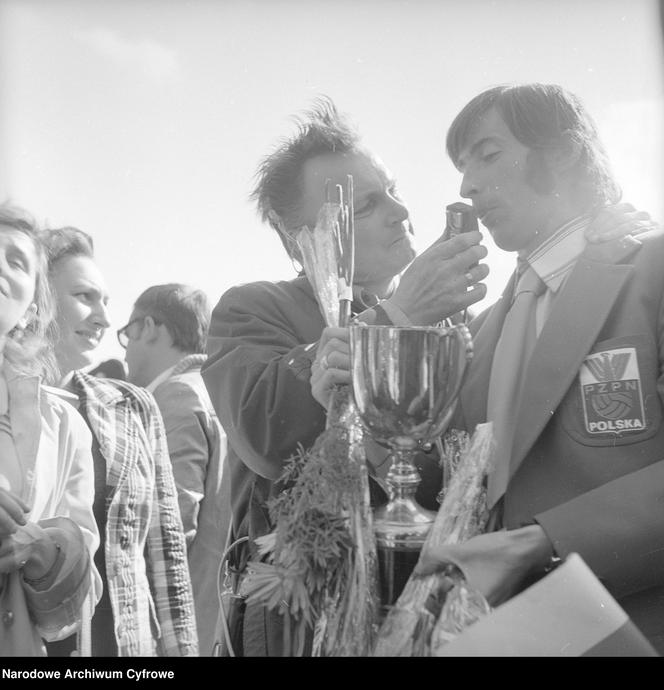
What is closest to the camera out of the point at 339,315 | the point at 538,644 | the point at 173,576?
the point at 538,644

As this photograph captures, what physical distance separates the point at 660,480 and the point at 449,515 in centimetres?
21

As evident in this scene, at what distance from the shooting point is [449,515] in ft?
2.31

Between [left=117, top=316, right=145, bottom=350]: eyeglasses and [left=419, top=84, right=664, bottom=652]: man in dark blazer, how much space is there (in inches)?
20.2

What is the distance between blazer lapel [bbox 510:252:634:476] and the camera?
83 centimetres

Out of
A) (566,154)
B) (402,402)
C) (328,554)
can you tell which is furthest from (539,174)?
(328,554)

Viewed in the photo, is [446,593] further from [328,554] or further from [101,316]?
[101,316]

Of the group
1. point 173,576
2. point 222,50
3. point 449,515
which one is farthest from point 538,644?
point 222,50

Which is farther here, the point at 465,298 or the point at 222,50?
the point at 222,50

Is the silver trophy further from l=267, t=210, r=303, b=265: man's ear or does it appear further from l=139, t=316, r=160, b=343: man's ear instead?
l=139, t=316, r=160, b=343: man's ear

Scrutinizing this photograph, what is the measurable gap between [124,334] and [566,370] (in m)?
0.67

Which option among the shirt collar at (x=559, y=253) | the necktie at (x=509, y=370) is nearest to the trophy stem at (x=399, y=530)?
the necktie at (x=509, y=370)

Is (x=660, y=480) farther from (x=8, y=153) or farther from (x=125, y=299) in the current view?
(x=8, y=153)

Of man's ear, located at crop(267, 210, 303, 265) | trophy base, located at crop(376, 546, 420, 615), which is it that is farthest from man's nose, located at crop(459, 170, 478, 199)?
trophy base, located at crop(376, 546, 420, 615)

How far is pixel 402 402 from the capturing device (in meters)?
0.70
